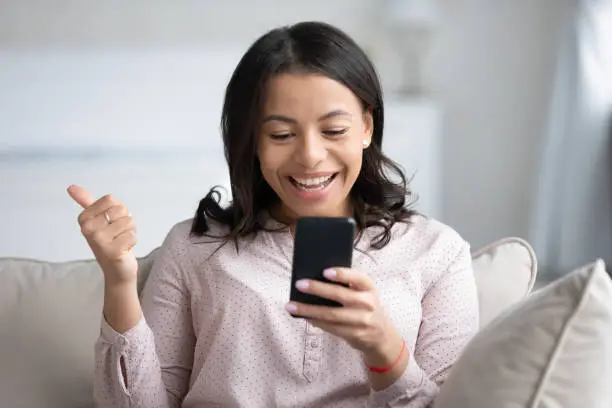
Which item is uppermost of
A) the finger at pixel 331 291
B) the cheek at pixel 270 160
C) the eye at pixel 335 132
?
the eye at pixel 335 132

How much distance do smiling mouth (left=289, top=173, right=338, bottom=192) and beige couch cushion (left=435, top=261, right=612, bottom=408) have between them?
1.46ft

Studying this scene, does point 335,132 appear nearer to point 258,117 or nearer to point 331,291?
point 258,117

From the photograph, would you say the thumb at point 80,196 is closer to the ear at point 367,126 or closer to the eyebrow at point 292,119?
the eyebrow at point 292,119

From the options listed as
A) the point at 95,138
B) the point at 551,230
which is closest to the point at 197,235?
the point at 95,138

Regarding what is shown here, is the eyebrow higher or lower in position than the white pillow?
higher

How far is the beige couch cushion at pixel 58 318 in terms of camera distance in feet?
5.35

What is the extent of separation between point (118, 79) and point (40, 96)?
342 millimetres

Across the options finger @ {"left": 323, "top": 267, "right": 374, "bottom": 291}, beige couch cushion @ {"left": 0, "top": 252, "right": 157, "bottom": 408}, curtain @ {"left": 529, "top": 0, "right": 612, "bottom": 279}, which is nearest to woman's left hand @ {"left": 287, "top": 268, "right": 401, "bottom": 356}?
finger @ {"left": 323, "top": 267, "right": 374, "bottom": 291}

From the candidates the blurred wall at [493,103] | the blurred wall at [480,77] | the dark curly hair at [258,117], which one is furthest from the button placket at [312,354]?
the blurred wall at [493,103]

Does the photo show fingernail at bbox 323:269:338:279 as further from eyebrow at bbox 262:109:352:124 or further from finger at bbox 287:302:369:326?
eyebrow at bbox 262:109:352:124

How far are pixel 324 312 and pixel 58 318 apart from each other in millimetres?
659

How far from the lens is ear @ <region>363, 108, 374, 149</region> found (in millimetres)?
1557

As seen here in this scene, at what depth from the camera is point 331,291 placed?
120 cm

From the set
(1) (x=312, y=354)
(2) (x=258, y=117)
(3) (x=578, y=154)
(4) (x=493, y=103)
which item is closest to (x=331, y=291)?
(1) (x=312, y=354)
